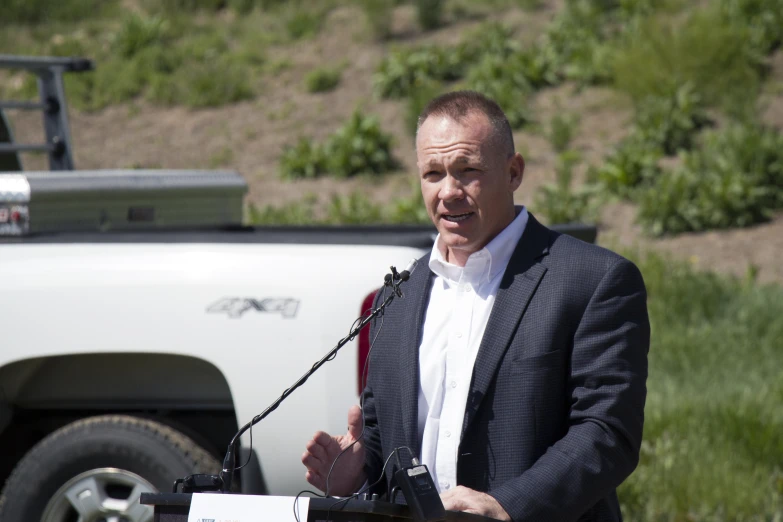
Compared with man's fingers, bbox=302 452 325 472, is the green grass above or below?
below

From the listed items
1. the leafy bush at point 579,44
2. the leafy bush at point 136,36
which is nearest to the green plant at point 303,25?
the leafy bush at point 136,36

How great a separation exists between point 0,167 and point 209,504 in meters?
4.80

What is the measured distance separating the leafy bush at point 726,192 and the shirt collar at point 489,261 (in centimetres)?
965

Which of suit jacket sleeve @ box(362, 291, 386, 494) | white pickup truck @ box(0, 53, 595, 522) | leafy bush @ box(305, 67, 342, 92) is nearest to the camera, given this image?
suit jacket sleeve @ box(362, 291, 386, 494)

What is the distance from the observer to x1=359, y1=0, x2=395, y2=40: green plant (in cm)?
2012

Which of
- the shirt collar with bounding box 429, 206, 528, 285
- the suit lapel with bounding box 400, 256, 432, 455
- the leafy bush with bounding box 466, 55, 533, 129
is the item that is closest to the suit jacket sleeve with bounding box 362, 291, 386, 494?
the suit lapel with bounding box 400, 256, 432, 455

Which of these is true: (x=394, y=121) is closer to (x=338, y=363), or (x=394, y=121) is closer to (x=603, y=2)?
(x=603, y=2)

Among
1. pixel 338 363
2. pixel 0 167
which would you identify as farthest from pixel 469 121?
pixel 0 167

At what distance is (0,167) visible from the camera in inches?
251

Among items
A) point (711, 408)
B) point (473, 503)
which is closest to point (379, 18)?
point (711, 408)

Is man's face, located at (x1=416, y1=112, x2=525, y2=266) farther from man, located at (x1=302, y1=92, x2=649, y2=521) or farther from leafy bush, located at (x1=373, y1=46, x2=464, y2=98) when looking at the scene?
leafy bush, located at (x1=373, y1=46, x2=464, y2=98)

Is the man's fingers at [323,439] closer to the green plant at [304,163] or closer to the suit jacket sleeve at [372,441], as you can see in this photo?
the suit jacket sleeve at [372,441]

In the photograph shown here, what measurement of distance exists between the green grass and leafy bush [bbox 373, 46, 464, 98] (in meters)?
9.05

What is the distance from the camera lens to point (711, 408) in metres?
6.30
